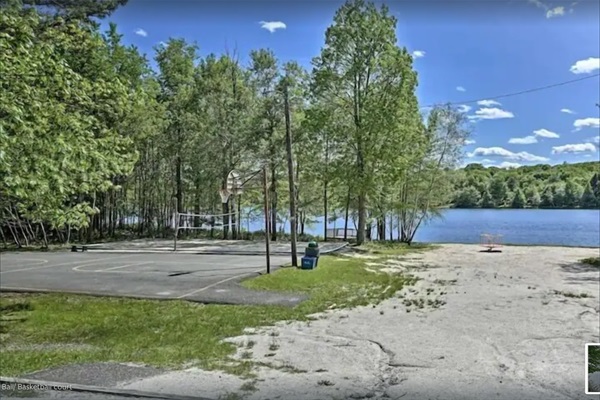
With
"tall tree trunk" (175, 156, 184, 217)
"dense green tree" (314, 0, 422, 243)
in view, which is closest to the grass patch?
"dense green tree" (314, 0, 422, 243)

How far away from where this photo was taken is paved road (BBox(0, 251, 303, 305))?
9.00m

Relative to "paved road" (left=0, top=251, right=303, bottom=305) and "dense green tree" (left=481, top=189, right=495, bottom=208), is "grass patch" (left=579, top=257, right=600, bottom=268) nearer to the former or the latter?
"paved road" (left=0, top=251, right=303, bottom=305)

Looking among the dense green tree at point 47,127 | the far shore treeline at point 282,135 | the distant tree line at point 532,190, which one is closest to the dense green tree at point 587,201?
the distant tree line at point 532,190

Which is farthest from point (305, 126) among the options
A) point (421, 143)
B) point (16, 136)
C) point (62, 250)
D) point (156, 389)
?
point (156, 389)

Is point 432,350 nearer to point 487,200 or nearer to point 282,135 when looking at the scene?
point 282,135

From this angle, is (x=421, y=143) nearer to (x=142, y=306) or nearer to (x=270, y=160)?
(x=270, y=160)

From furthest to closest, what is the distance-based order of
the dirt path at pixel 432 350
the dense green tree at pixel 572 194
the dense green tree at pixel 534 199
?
the dense green tree at pixel 534 199 → the dense green tree at pixel 572 194 → the dirt path at pixel 432 350

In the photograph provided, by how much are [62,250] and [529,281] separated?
1686 cm

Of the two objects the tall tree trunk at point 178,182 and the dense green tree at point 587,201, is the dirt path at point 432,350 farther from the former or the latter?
the dense green tree at point 587,201

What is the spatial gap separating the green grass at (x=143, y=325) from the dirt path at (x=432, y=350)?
41 centimetres

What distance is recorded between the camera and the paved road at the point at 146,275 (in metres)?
9.00

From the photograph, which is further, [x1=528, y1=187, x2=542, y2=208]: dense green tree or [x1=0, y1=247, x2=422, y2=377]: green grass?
[x1=528, y1=187, x2=542, y2=208]: dense green tree

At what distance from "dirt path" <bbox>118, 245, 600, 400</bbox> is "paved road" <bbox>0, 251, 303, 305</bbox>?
7.22 feet

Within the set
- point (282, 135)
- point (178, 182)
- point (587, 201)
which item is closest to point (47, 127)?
point (282, 135)
